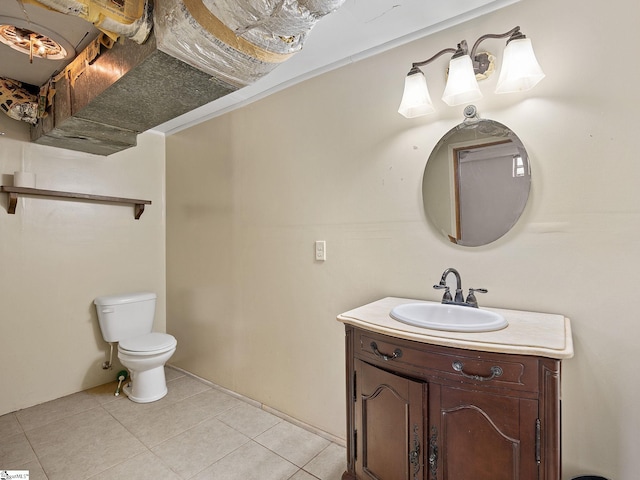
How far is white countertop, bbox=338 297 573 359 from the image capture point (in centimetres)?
95

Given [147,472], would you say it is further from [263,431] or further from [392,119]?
[392,119]

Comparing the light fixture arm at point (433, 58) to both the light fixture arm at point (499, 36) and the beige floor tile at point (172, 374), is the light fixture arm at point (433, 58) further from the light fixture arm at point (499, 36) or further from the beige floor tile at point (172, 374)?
the beige floor tile at point (172, 374)

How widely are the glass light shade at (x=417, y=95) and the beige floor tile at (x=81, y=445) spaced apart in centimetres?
241

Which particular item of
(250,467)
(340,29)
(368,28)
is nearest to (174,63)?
(340,29)

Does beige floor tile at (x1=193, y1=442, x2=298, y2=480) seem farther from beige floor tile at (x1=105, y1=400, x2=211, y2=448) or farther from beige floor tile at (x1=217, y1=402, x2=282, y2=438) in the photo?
beige floor tile at (x1=105, y1=400, x2=211, y2=448)

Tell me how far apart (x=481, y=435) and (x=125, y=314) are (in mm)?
2664

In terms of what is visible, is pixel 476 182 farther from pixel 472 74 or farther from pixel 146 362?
pixel 146 362

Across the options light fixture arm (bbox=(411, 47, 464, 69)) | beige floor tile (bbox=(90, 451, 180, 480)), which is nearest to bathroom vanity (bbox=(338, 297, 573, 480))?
→ beige floor tile (bbox=(90, 451, 180, 480))

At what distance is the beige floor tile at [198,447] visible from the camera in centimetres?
174

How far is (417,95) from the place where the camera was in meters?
1.51

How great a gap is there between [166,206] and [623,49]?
10.9ft

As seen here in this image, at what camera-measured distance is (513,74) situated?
126 cm

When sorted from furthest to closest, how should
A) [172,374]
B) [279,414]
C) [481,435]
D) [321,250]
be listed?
[172,374] → [279,414] → [321,250] → [481,435]

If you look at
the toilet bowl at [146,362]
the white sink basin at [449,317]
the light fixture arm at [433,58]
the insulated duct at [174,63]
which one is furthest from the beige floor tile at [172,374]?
the light fixture arm at [433,58]
